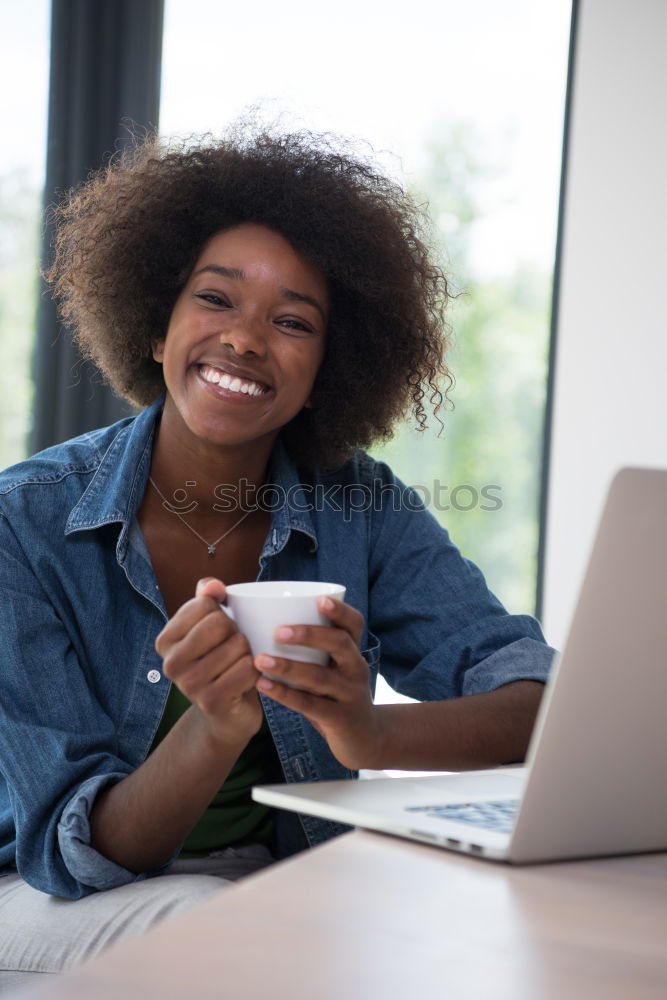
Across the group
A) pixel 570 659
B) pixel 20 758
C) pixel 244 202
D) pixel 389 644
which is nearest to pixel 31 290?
pixel 244 202

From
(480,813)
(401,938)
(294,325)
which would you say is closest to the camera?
(401,938)

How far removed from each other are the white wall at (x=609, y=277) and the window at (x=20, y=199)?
1.40m

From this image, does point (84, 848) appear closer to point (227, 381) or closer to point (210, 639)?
point (210, 639)

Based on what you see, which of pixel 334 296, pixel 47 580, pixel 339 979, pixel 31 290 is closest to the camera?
pixel 339 979

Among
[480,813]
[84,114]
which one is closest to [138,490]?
[480,813]

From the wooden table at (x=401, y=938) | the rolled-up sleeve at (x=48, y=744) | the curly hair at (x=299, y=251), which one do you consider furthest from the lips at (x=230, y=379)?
the wooden table at (x=401, y=938)

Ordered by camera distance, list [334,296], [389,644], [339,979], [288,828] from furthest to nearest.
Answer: [334,296], [389,644], [288,828], [339,979]

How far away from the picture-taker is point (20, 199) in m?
2.97

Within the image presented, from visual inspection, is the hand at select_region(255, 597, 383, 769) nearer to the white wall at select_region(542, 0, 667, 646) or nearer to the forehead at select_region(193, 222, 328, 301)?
the forehead at select_region(193, 222, 328, 301)

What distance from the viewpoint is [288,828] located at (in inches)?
63.8

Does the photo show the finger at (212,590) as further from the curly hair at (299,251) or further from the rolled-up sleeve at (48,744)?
the curly hair at (299,251)

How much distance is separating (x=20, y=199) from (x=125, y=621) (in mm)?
1767

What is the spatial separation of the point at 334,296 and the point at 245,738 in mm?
912

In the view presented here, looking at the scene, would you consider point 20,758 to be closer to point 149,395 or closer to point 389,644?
point 389,644
